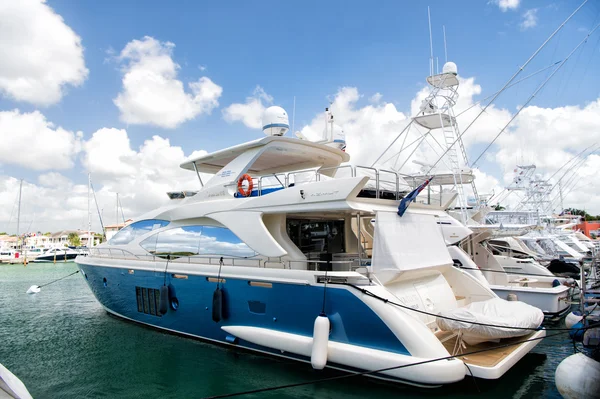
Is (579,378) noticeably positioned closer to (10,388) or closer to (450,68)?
(10,388)

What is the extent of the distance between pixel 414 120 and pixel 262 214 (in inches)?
527

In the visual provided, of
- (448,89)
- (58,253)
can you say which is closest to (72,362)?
(448,89)

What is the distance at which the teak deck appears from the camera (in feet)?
20.4

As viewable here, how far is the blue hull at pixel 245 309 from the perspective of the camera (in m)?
6.63

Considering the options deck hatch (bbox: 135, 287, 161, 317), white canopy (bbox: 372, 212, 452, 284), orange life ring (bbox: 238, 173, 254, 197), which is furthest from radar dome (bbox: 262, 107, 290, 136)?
deck hatch (bbox: 135, 287, 161, 317)

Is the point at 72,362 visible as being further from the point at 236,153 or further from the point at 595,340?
the point at 595,340

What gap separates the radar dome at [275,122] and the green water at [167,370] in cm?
530

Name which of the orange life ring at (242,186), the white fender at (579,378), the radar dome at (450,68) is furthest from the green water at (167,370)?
the radar dome at (450,68)

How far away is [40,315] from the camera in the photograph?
45.8 feet

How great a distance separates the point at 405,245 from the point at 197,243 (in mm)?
4864

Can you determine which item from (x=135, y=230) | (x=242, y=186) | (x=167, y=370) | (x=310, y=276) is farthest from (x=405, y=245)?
(x=135, y=230)

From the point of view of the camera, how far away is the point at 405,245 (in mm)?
7699

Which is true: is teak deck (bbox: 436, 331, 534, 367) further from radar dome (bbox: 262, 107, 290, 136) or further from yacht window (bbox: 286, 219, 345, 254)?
radar dome (bbox: 262, 107, 290, 136)

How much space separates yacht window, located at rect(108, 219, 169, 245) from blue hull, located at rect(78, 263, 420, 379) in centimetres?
89
